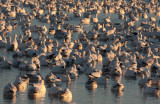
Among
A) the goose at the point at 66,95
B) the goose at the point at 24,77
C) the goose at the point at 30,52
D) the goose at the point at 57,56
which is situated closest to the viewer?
the goose at the point at 66,95

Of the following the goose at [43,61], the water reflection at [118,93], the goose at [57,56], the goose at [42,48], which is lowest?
the water reflection at [118,93]

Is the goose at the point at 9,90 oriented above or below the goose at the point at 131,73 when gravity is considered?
below

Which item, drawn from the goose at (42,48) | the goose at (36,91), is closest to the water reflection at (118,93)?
the goose at (36,91)

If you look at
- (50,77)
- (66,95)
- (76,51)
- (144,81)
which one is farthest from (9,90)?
(76,51)

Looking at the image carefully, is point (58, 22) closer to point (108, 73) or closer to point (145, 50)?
point (145, 50)

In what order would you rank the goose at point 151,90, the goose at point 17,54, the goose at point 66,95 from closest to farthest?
the goose at point 66,95 < the goose at point 151,90 < the goose at point 17,54

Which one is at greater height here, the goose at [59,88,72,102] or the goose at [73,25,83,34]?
the goose at [73,25,83,34]

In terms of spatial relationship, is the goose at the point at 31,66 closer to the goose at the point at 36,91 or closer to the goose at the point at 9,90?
the goose at the point at 36,91

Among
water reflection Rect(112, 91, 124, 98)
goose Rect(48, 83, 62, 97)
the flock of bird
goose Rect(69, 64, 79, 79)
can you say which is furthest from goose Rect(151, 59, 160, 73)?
goose Rect(48, 83, 62, 97)

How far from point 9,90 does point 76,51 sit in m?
19.5

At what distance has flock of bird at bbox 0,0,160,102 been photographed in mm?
44750

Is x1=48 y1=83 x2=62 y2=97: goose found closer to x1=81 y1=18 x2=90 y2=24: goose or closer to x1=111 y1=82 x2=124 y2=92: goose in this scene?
x1=111 y1=82 x2=124 y2=92: goose

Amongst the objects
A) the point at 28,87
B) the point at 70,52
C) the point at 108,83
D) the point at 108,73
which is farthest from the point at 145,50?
the point at 28,87

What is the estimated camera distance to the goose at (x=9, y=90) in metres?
40.0
